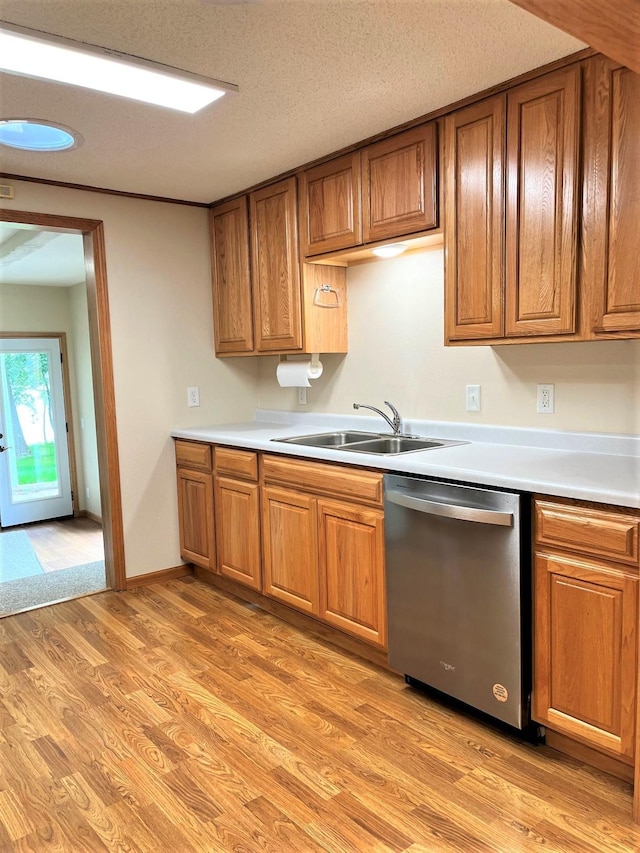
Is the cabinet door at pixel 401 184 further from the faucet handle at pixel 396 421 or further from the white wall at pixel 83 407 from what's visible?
the white wall at pixel 83 407

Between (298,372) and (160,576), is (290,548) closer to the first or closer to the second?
(298,372)

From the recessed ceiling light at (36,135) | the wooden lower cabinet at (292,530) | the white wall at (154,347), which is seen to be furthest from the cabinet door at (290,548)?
the recessed ceiling light at (36,135)

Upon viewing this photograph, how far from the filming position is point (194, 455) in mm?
3758

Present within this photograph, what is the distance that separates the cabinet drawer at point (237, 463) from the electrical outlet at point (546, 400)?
1.42m

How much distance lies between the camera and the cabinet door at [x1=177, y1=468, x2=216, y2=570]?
12.1ft

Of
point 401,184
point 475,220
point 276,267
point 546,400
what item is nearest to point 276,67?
point 401,184

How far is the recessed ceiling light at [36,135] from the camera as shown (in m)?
2.52

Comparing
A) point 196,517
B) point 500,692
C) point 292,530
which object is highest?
point 292,530

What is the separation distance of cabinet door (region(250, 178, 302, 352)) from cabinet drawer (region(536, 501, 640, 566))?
1811mm

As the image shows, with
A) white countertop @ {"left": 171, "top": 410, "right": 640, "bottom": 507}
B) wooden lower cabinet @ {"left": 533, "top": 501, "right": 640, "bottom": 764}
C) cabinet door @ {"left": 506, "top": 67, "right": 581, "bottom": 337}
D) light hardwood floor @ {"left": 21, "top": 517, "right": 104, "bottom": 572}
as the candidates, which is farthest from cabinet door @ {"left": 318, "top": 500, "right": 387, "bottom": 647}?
light hardwood floor @ {"left": 21, "top": 517, "right": 104, "bottom": 572}

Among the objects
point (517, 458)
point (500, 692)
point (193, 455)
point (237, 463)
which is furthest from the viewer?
point (193, 455)

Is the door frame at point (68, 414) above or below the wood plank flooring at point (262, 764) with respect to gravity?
above

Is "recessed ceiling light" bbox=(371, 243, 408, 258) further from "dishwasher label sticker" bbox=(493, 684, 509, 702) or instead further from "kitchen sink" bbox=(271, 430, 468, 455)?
"dishwasher label sticker" bbox=(493, 684, 509, 702)

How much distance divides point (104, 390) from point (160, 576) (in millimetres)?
1205
